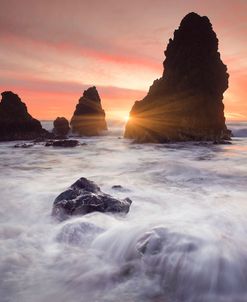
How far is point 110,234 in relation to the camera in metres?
6.04

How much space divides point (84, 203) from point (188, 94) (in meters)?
40.0

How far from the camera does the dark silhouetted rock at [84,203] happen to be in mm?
7062

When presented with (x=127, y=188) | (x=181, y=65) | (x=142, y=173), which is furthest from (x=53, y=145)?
(x=181, y=65)

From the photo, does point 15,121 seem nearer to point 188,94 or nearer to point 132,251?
point 188,94

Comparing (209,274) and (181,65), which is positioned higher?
(181,65)

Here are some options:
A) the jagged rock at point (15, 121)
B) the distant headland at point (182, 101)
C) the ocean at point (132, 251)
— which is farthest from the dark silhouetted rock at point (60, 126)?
the ocean at point (132, 251)

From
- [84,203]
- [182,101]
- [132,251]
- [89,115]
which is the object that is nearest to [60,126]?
[89,115]

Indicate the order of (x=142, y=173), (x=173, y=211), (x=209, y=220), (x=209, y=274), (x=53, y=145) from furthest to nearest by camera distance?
(x=53, y=145) → (x=142, y=173) → (x=173, y=211) → (x=209, y=220) → (x=209, y=274)

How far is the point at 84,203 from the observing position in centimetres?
719

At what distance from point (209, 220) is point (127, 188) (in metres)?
4.16

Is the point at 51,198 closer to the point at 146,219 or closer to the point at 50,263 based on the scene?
the point at 146,219

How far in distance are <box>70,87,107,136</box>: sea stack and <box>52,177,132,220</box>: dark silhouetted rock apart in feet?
178

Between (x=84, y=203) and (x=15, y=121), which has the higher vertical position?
(x=15, y=121)

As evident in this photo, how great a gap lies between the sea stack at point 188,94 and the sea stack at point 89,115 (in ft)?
51.9
